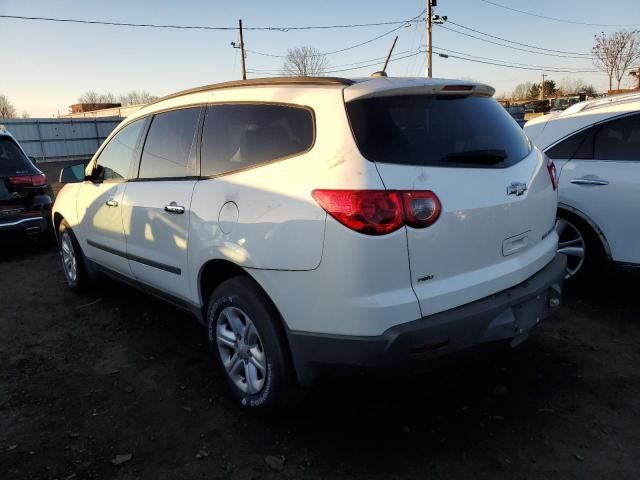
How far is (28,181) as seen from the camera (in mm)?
6602

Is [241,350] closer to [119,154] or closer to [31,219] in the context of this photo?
[119,154]

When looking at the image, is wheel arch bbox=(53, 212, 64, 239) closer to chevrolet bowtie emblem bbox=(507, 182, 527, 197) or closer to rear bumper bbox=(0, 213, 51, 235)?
rear bumper bbox=(0, 213, 51, 235)

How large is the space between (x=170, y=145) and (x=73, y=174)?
1.74 meters

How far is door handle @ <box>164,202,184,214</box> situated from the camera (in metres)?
3.11

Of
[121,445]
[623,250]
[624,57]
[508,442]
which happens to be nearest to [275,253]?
[121,445]

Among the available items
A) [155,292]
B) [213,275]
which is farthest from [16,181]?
[213,275]

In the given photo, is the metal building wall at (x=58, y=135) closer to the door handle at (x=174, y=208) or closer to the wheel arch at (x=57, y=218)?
the wheel arch at (x=57, y=218)

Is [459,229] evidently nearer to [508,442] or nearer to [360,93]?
[360,93]

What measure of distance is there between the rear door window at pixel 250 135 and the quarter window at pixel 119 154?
3.48ft

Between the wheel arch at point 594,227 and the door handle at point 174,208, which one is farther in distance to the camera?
the wheel arch at point 594,227

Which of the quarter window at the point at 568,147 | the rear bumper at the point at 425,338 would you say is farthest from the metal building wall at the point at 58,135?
the rear bumper at the point at 425,338

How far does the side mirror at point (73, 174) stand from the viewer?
4.64 metres

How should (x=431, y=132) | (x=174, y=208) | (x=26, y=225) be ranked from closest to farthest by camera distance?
1. (x=431, y=132)
2. (x=174, y=208)
3. (x=26, y=225)

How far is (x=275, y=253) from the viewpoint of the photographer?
7.99ft
